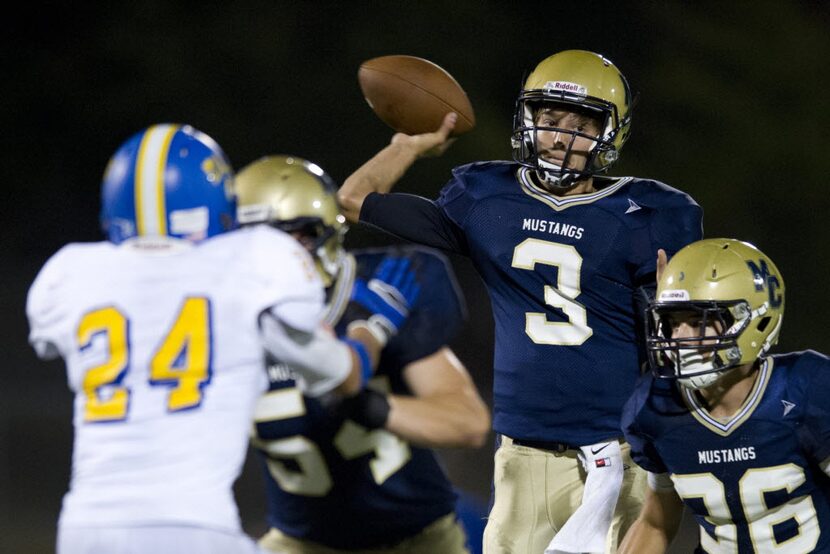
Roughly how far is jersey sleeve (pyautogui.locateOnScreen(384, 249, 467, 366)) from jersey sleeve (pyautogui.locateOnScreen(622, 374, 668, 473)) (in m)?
0.53

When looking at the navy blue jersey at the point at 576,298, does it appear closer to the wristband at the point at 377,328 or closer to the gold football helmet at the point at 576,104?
the gold football helmet at the point at 576,104

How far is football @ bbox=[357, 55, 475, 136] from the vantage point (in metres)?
3.66

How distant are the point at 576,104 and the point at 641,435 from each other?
36.8 inches

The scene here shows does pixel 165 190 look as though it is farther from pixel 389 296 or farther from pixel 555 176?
pixel 555 176

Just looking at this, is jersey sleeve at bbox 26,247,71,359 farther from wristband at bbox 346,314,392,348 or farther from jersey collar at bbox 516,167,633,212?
jersey collar at bbox 516,167,633,212

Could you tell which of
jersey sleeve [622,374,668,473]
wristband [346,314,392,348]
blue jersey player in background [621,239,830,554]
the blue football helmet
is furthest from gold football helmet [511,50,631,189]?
the blue football helmet

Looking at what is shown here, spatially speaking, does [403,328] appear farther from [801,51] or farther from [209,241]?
[801,51]

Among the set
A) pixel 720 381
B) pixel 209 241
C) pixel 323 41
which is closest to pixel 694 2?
pixel 323 41

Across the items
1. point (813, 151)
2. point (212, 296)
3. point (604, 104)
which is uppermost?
point (604, 104)

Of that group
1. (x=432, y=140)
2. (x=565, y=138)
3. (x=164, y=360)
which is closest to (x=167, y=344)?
(x=164, y=360)

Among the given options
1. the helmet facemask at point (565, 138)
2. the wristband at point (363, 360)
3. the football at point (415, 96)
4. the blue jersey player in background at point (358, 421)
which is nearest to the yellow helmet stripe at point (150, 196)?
the wristband at point (363, 360)

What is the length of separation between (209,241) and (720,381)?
4.24 feet

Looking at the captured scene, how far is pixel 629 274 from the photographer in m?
3.17

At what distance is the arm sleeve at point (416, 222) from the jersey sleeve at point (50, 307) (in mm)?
1356
